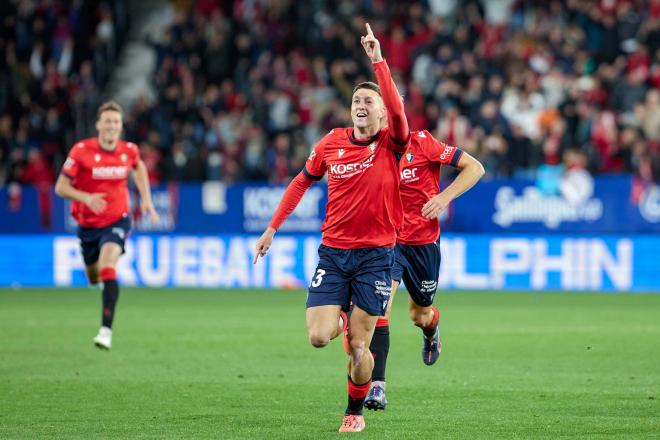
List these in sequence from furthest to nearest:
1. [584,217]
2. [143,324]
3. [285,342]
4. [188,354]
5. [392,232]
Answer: [584,217], [143,324], [285,342], [188,354], [392,232]

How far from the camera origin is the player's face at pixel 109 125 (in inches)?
516

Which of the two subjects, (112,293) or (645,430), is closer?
(645,430)

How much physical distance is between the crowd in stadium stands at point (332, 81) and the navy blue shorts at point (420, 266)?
10760mm

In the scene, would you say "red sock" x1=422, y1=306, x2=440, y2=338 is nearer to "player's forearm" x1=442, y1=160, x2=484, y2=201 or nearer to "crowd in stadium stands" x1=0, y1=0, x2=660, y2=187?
"player's forearm" x1=442, y1=160, x2=484, y2=201

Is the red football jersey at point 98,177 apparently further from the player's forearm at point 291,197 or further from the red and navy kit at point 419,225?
the player's forearm at point 291,197

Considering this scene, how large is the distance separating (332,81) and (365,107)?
17.3 metres

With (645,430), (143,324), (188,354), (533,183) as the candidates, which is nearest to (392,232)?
(645,430)

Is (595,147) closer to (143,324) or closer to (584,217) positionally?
(584,217)

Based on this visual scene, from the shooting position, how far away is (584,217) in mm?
20453

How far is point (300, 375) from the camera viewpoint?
10.8 metres

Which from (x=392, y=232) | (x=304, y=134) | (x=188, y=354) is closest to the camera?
(x=392, y=232)

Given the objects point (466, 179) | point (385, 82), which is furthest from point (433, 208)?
point (385, 82)

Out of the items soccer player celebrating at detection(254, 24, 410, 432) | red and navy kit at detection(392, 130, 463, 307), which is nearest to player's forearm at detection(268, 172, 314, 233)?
soccer player celebrating at detection(254, 24, 410, 432)

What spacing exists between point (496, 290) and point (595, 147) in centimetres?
302
